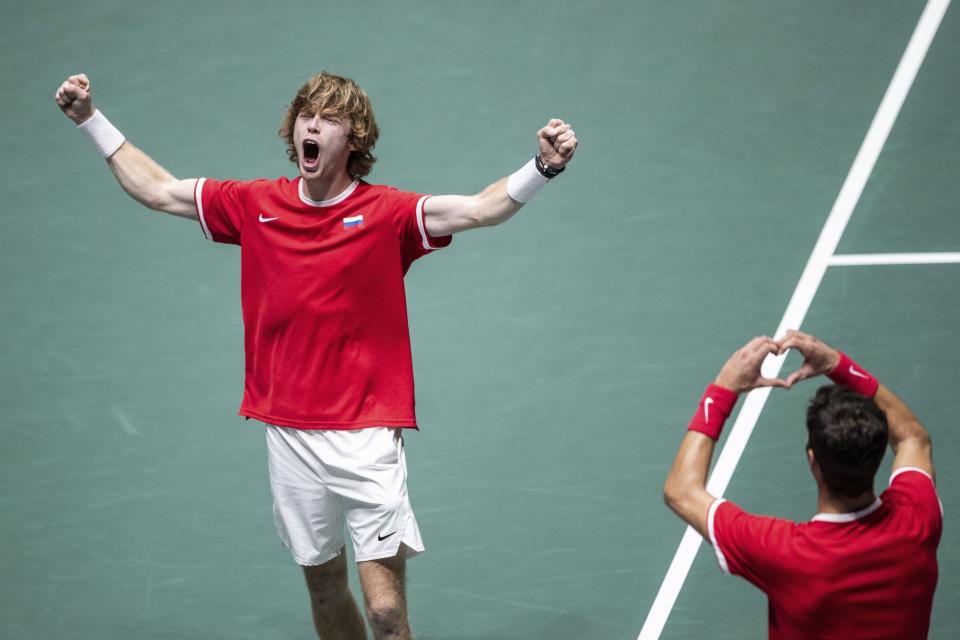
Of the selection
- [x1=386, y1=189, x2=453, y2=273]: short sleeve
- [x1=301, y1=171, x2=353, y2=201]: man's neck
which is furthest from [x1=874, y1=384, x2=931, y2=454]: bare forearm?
[x1=301, y1=171, x2=353, y2=201]: man's neck

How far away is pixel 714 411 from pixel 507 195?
151 cm

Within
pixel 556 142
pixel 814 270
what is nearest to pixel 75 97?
pixel 556 142

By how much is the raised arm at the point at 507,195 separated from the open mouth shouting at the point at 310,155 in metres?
0.49

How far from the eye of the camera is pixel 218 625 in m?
6.47

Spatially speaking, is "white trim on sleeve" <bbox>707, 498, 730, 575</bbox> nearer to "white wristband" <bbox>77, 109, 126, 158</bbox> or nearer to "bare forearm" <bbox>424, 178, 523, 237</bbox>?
"bare forearm" <bbox>424, 178, 523, 237</bbox>

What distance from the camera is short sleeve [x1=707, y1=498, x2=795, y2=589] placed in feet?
12.9

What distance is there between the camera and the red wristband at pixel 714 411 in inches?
163

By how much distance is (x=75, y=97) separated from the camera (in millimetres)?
5562

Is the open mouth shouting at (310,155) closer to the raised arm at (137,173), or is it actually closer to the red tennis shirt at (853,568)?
the raised arm at (137,173)

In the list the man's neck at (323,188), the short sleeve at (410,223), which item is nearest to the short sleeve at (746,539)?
the short sleeve at (410,223)

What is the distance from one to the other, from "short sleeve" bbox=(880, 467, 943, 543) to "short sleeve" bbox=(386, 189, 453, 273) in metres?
2.17

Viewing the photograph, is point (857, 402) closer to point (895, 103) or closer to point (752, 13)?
point (895, 103)

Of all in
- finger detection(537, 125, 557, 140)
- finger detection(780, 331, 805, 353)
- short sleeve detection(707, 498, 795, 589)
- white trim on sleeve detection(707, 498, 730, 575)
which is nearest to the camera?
short sleeve detection(707, 498, 795, 589)

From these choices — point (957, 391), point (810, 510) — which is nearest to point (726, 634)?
point (810, 510)
